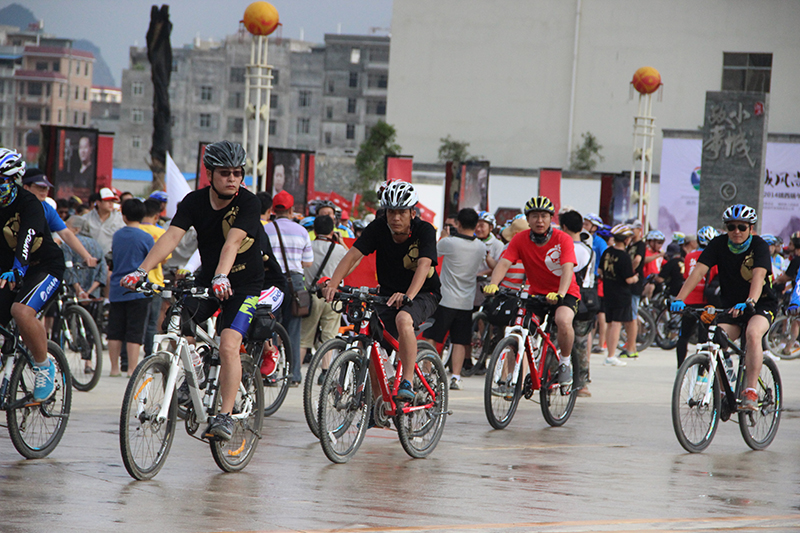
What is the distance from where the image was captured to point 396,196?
760cm

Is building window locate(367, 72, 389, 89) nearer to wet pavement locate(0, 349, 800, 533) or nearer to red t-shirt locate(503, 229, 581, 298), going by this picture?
red t-shirt locate(503, 229, 581, 298)

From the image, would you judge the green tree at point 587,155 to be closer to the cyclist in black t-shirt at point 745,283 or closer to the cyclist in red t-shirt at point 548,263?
the cyclist in red t-shirt at point 548,263

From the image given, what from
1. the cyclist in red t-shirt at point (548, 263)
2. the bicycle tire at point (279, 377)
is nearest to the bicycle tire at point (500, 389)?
the cyclist in red t-shirt at point (548, 263)

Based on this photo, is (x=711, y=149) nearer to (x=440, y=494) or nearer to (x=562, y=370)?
(x=562, y=370)

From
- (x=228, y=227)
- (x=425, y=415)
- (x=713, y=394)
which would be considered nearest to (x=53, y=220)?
(x=228, y=227)

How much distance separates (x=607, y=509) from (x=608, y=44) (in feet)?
204

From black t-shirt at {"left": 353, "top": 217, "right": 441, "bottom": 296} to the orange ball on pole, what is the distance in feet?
42.6

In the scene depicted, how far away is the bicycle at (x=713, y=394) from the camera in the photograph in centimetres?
868

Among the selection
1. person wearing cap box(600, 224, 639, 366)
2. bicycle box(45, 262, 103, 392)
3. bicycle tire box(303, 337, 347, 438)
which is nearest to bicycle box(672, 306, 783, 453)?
bicycle tire box(303, 337, 347, 438)

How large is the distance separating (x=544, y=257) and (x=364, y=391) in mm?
3104

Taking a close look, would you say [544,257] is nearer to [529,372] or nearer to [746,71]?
[529,372]

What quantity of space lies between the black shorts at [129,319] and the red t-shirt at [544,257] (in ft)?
12.9

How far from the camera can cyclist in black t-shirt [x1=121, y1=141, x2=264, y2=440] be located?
21.6 ft

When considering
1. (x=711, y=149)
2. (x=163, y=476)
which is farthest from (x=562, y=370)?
(x=711, y=149)
